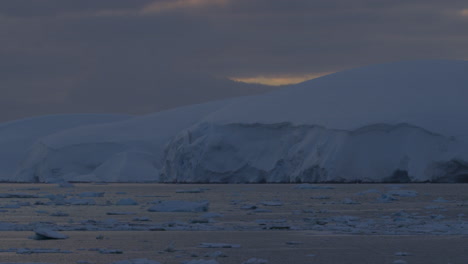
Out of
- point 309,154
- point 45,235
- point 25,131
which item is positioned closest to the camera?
point 45,235

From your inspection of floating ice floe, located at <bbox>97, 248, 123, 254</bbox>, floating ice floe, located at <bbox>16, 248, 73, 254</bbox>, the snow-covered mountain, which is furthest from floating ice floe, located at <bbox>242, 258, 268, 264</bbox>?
the snow-covered mountain

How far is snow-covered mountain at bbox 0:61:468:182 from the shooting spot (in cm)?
3800

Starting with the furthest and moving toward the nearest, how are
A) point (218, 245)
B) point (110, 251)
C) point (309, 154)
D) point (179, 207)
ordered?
point (309, 154) < point (179, 207) < point (218, 245) < point (110, 251)

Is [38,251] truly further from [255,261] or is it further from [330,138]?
[330,138]

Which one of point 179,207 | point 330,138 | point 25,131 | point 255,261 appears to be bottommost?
point 255,261

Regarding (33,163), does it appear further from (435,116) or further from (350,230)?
(350,230)

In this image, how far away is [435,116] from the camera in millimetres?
39344

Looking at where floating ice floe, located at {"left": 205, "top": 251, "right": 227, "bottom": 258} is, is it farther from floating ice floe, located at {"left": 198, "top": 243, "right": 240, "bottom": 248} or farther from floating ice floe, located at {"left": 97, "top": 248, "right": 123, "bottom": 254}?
floating ice floe, located at {"left": 97, "top": 248, "right": 123, "bottom": 254}

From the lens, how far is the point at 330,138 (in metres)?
39.7

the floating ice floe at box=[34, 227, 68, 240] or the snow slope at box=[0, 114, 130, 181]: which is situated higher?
the snow slope at box=[0, 114, 130, 181]

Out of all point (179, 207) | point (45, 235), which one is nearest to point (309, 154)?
point (179, 207)

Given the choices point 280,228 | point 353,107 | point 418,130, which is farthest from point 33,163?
point 280,228

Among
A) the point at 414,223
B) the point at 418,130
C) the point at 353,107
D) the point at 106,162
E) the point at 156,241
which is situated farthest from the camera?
the point at 106,162

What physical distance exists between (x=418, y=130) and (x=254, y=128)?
9627mm
